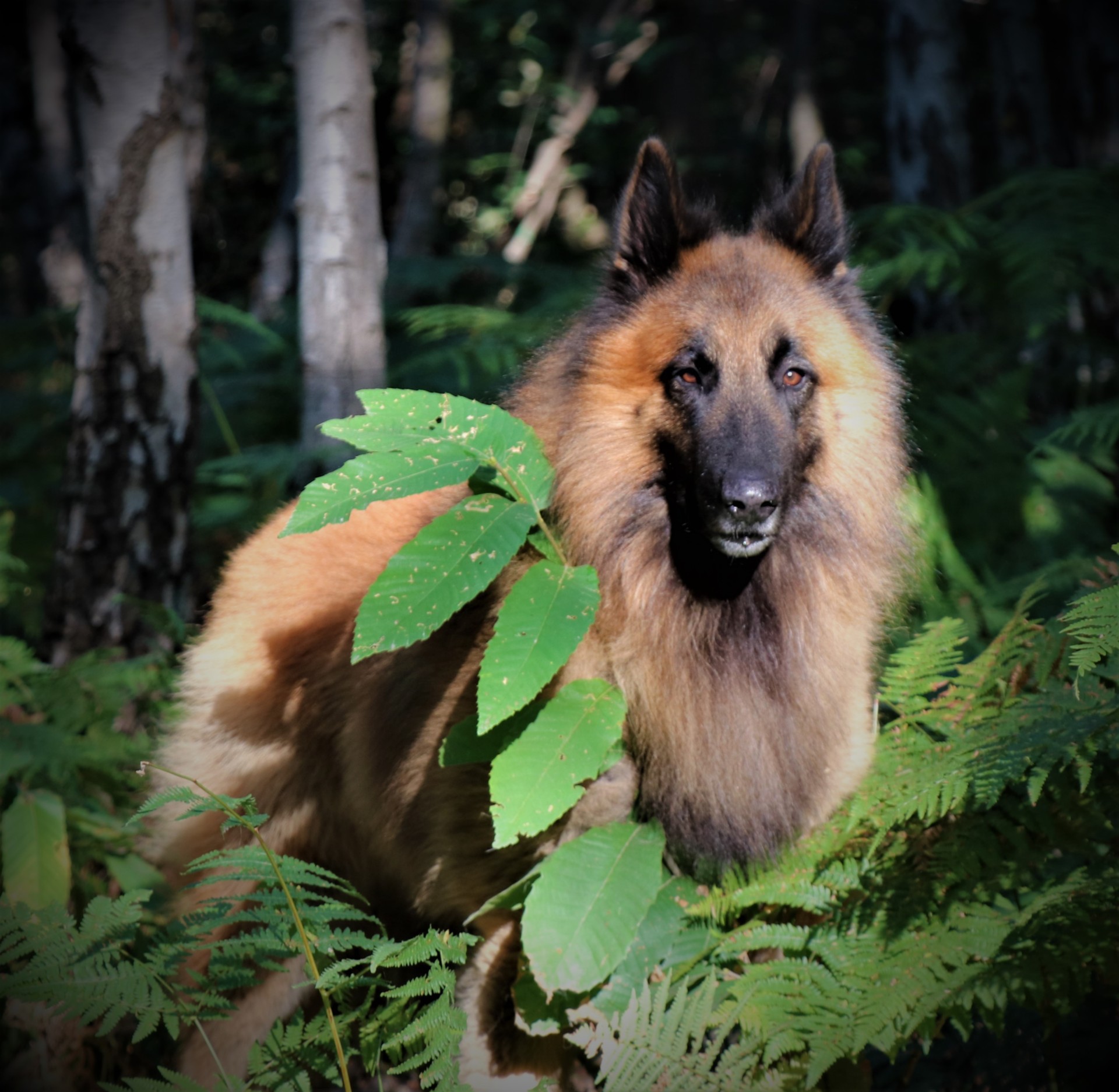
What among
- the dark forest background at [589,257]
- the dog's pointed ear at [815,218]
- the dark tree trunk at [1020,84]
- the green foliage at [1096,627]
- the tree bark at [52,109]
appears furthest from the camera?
the dark tree trunk at [1020,84]

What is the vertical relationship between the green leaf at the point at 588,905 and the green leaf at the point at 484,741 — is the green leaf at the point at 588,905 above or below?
below

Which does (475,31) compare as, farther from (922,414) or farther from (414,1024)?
(414,1024)

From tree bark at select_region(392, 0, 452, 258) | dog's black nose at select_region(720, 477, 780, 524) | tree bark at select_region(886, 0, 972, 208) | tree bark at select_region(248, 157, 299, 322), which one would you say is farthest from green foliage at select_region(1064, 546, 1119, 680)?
tree bark at select_region(248, 157, 299, 322)

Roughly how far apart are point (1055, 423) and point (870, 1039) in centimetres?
408

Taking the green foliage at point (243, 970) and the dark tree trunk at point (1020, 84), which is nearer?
the green foliage at point (243, 970)

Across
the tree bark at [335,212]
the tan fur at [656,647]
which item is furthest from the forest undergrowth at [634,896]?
the tree bark at [335,212]

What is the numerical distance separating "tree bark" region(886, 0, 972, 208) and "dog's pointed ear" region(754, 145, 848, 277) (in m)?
5.13

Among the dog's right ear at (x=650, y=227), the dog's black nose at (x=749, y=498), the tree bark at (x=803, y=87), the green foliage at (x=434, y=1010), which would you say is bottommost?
the green foliage at (x=434, y=1010)

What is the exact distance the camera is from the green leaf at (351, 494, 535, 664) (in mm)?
2047

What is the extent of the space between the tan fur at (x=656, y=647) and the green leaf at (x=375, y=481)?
1.48ft

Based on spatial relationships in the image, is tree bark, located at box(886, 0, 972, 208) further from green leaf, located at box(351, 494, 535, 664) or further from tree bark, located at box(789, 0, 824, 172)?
tree bark, located at box(789, 0, 824, 172)

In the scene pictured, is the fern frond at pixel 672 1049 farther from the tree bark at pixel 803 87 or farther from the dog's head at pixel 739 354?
the tree bark at pixel 803 87

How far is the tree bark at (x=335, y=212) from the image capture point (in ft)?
14.8

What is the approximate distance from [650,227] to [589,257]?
11725 mm
